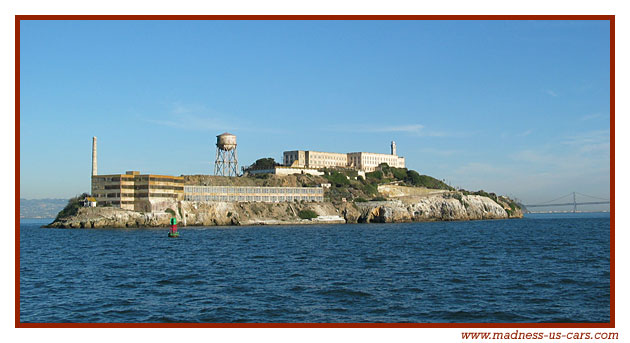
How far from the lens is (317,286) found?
3753 centimetres

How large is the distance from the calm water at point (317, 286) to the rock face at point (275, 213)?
69.2 metres

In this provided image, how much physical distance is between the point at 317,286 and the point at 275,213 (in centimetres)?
11547

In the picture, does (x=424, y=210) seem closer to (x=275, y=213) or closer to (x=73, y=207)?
(x=275, y=213)

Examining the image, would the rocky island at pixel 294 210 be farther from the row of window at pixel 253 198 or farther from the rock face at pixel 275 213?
the row of window at pixel 253 198

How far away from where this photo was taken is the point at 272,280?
4031 centimetres

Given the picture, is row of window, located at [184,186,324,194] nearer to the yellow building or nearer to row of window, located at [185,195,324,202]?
row of window, located at [185,195,324,202]

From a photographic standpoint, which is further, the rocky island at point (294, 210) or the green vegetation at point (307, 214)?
the green vegetation at point (307, 214)

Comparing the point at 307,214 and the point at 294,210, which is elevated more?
the point at 294,210

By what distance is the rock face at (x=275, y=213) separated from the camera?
5049 inches

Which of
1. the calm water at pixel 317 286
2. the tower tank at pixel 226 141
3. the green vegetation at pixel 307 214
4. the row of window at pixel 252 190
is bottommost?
→ the green vegetation at pixel 307 214

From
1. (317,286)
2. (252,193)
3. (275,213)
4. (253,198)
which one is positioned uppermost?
(252,193)

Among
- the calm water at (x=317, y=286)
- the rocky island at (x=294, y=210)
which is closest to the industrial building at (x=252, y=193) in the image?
the rocky island at (x=294, y=210)

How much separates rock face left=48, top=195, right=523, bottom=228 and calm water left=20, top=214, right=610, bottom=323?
227 feet

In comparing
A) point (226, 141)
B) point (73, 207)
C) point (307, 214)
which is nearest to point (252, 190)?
point (307, 214)
